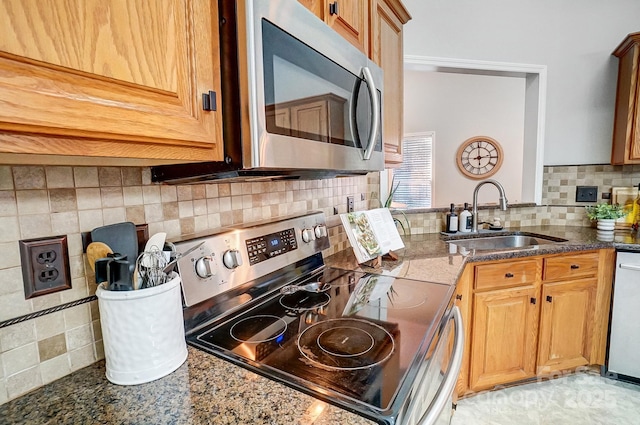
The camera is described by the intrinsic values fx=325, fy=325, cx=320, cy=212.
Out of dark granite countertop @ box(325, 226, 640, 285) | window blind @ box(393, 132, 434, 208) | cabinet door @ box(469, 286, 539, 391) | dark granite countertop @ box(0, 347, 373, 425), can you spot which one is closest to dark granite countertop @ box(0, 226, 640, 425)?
dark granite countertop @ box(0, 347, 373, 425)

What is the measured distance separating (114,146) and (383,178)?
1.84 meters

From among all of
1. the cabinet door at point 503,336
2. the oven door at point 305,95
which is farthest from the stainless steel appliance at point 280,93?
the cabinet door at point 503,336

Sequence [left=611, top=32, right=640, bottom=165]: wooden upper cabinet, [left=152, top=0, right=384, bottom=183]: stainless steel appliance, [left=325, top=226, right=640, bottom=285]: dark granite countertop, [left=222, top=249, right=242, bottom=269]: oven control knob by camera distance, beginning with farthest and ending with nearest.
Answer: [left=611, top=32, right=640, bottom=165]: wooden upper cabinet
[left=325, top=226, right=640, bottom=285]: dark granite countertop
[left=222, top=249, right=242, bottom=269]: oven control knob
[left=152, top=0, right=384, bottom=183]: stainless steel appliance

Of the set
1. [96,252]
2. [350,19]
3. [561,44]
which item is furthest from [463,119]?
[96,252]

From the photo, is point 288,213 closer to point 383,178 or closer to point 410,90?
point 383,178

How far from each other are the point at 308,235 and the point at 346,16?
0.79 m

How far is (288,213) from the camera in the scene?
135 centimetres

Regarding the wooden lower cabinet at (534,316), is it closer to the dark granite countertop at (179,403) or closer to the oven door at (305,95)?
the oven door at (305,95)

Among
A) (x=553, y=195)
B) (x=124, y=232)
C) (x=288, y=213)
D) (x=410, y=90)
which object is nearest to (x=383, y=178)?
(x=288, y=213)

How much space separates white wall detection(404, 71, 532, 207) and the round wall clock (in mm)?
82

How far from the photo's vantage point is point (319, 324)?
90 cm

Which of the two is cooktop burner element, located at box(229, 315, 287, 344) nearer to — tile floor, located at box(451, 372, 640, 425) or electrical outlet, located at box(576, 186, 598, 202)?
tile floor, located at box(451, 372, 640, 425)

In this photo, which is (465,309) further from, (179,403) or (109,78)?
(109,78)

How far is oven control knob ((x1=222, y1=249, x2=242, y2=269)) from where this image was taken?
94 cm
